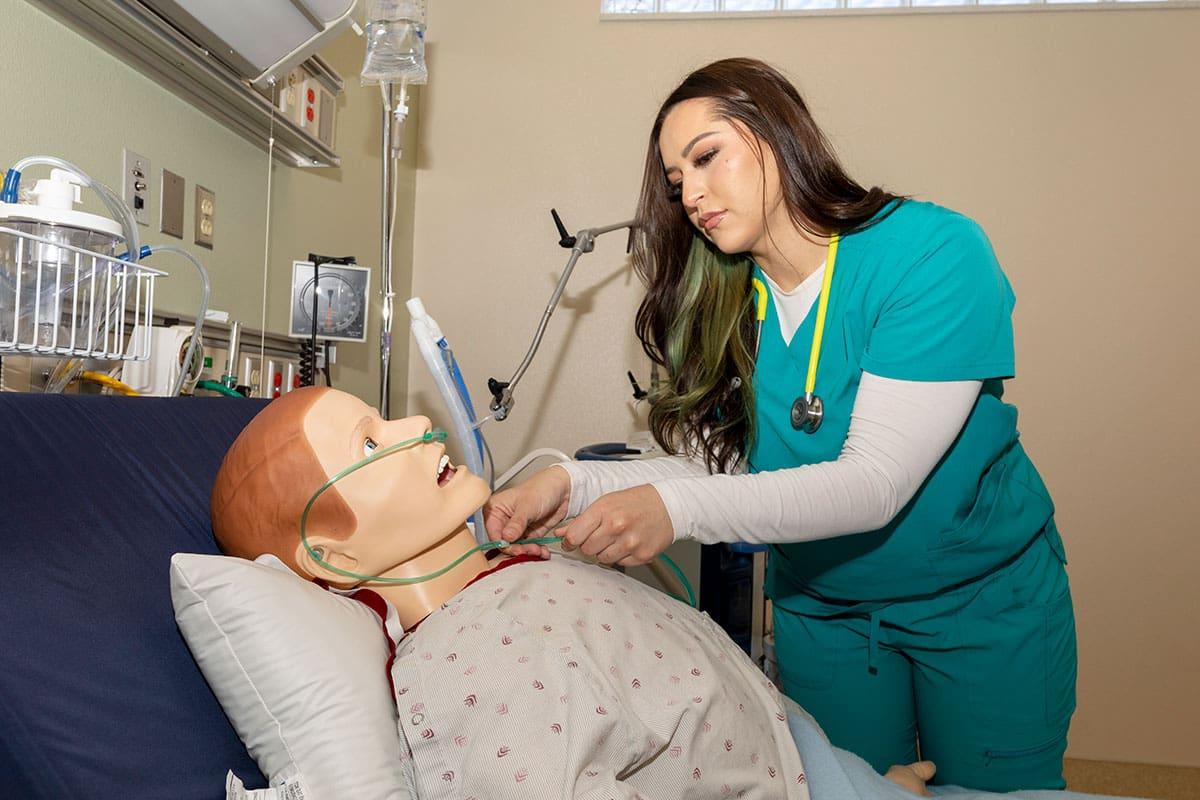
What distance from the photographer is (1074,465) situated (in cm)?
276

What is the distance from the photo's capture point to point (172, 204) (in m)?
1.55

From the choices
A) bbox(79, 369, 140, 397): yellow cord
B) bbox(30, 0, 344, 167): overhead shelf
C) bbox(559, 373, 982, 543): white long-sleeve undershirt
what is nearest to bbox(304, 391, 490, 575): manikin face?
bbox(559, 373, 982, 543): white long-sleeve undershirt

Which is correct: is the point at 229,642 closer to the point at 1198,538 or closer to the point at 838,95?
the point at 838,95

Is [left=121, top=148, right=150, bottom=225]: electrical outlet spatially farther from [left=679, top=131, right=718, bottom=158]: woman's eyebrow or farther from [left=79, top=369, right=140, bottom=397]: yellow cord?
[left=679, top=131, right=718, bottom=158]: woman's eyebrow

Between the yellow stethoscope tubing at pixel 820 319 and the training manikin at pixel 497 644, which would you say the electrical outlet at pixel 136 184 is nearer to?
the training manikin at pixel 497 644

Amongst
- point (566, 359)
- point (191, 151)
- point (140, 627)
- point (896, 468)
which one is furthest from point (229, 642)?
point (566, 359)

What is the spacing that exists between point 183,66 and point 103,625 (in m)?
1.11

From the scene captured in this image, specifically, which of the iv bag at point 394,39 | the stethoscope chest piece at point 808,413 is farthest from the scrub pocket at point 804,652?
the iv bag at point 394,39

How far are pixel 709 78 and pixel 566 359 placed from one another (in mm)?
1723

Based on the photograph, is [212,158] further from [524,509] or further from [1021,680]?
[1021,680]

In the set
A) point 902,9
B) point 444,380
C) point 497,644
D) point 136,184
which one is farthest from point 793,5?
point 497,644

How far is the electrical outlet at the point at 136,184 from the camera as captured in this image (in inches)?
55.6

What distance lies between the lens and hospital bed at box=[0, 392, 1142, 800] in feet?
2.27

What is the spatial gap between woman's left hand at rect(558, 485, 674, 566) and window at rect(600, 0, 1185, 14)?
2.34m
